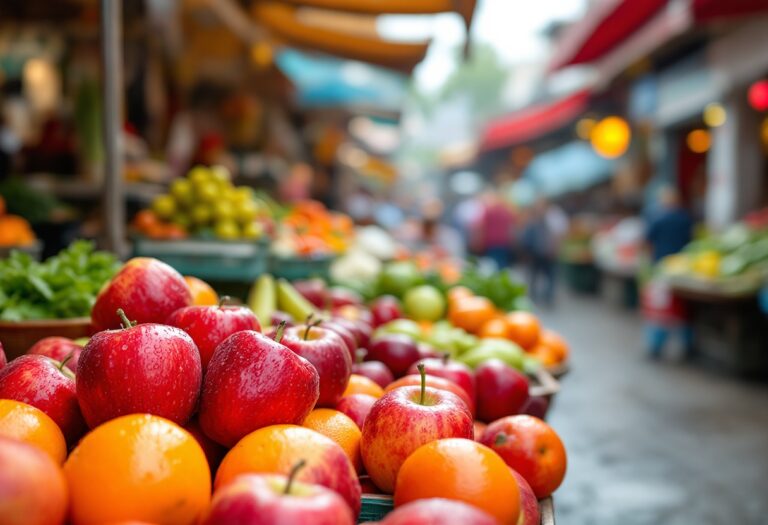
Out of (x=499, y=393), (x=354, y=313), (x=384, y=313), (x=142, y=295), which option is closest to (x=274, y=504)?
(x=142, y=295)

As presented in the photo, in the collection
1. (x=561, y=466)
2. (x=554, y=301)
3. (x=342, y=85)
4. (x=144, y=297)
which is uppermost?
(x=342, y=85)

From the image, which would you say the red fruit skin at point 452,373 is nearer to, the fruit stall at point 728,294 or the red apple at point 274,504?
the red apple at point 274,504

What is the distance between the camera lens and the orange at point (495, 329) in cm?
353

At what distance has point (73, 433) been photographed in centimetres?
154

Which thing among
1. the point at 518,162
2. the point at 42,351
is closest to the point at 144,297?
the point at 42,351

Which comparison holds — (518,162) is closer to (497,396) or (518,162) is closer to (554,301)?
(554,301)

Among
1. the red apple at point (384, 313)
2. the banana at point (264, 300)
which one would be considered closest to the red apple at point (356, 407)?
the banana at point (264, 300)

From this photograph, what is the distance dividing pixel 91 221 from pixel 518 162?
23058 millimetres

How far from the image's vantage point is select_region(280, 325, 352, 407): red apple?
172cm

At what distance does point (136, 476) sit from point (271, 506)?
30 cm

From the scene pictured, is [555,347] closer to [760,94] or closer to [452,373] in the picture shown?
[452,373]

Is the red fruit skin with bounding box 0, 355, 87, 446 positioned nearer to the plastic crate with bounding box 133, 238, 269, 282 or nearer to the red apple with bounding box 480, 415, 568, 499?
the red apple with bounding box 480, 415, 568, 499

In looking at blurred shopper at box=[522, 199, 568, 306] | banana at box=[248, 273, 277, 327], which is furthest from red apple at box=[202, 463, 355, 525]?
blurred shopper at box=[522, 199, 568, 306]

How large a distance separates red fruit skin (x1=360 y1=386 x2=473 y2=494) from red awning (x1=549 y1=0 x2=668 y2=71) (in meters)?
5.80
